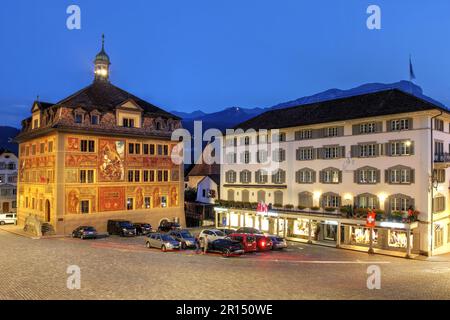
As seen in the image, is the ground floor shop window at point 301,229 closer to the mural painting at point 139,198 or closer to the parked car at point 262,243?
the parked car at point 262,243

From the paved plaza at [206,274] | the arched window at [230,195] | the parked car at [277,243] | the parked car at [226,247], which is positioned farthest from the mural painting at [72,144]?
the parked car at [277,243]

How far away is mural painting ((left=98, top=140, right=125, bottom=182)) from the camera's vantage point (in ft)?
165

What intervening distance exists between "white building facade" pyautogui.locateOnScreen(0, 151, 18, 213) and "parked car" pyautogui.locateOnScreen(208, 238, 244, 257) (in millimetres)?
55101

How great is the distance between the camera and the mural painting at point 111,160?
5028cm

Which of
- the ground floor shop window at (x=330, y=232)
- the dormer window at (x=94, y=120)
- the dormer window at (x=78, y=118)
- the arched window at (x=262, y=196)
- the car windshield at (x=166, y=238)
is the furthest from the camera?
the arched window at (x=262, y=196)

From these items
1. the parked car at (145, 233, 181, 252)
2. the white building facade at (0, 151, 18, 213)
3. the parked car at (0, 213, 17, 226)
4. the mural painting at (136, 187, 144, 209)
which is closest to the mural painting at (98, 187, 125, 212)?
the mural painting at (136, 187, 144, 209)

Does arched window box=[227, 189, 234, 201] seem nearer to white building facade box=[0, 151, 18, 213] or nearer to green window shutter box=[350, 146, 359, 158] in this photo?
green window shutter box=[350, 146, 359, 158]

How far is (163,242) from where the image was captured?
1448 inches

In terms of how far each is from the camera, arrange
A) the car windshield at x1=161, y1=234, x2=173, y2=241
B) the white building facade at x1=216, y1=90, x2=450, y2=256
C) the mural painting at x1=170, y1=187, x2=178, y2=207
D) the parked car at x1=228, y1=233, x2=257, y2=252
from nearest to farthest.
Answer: the parked car at x1=228, y1=233, x2=257, y2=252, the car windshield at x1=161, y1=234, x2=173, y2=241, the white building facade at x1=216, y1=90, x2=450, y2=256, the mural painting at x1=170, y1=187, x2=178, y2=207

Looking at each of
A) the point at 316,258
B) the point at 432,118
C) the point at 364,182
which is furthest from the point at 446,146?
the point at 316,258

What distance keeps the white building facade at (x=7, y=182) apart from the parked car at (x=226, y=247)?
181 feet

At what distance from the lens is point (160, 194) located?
2212 inches

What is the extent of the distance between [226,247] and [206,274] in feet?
30.6
